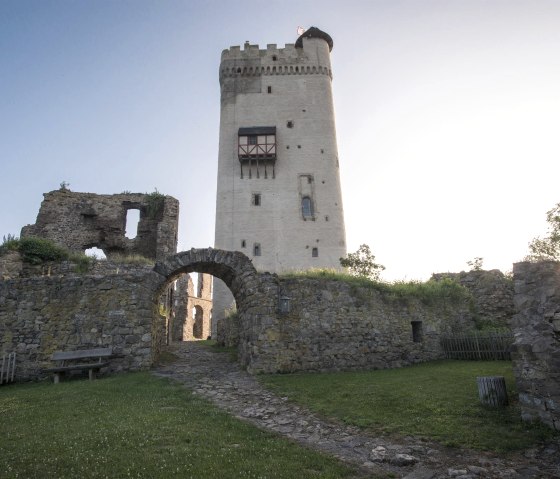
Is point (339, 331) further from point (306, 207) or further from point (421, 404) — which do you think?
point (306, 207)

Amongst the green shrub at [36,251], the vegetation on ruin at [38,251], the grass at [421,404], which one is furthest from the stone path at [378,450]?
the green shrub at [36,251]

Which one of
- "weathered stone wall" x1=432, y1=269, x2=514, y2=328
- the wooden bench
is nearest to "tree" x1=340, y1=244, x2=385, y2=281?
"weathered stone wall" x1=432, y1=269, x2=514, y2=328

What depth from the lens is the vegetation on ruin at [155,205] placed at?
91.9ft

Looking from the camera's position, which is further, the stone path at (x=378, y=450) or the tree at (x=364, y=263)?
the tree at (x=364, y=263)

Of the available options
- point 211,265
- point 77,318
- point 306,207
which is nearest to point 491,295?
point 211,265

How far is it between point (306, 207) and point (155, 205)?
562 inches

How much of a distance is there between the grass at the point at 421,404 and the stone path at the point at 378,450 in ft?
1.16

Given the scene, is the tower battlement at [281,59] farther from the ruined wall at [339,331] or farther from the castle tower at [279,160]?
the ruined wall at [339,331]

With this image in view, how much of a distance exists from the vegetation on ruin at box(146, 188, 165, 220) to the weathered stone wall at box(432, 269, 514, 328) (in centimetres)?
1933

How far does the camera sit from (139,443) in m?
6.66

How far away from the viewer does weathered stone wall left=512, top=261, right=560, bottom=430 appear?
7539 mm

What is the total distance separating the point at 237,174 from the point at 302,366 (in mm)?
25586

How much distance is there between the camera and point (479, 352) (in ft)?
52.4

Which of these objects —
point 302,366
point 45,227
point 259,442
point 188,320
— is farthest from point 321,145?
point 259,442
